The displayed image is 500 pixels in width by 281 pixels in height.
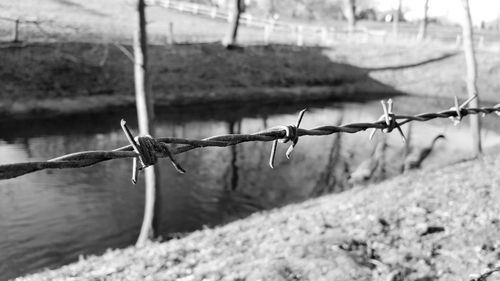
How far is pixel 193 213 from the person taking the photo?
9.87 metres

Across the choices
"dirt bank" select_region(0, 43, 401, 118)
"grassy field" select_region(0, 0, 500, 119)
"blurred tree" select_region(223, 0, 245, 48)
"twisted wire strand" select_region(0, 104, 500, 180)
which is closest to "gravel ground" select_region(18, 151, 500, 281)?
"twisted wire strand" select_region(0, 104, 500, 180)

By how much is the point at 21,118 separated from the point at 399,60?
27528mm

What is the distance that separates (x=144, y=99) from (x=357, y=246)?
13.8 ft

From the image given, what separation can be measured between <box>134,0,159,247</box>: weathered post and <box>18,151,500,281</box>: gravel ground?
1.03 metres

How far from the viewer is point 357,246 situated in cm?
463

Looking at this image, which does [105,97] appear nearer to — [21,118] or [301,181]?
[21,118]

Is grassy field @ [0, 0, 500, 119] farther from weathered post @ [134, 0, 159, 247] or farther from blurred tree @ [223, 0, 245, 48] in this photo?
weathered post @ [134, 0, 159, 247]

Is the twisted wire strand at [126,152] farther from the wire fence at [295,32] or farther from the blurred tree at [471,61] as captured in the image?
the wire fence at [295,32]

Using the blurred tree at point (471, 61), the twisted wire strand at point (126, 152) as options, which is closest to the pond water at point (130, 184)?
the blurred tree at point (471, 61)

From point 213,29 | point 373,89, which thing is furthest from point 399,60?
point 213,29

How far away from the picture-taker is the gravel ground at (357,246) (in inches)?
155

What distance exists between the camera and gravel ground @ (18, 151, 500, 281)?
3.95 meters

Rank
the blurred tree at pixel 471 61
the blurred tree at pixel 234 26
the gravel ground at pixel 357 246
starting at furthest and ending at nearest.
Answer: the blurred tree at pixel 234 26 < the blurred tree at pixel 471 61 < the gravel ground at pixel 357 246

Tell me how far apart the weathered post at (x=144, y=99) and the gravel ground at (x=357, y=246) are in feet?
3.39
